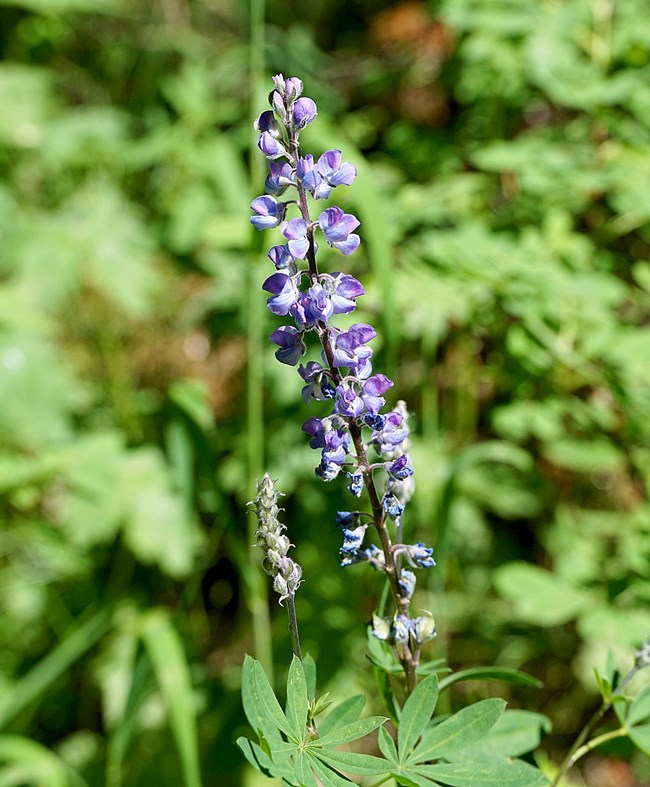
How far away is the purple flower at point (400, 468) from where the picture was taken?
130 centimetres

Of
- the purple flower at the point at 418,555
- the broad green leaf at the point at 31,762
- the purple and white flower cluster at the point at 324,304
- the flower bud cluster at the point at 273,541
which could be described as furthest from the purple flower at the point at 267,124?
the broad green leaf at the point at 31,762

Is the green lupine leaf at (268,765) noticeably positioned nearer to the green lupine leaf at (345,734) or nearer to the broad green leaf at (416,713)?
the green lupine leaf at (345,734)

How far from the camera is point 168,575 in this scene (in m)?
3.29

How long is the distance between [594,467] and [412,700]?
1.83m

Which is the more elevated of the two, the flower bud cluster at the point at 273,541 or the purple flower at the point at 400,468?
the purple flower at the point at 400,468

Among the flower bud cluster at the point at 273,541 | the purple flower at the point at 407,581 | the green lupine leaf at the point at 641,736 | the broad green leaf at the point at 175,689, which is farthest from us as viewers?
the broad green leaf at the point at 175,689

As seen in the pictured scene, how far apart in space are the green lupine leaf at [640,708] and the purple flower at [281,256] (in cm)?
103

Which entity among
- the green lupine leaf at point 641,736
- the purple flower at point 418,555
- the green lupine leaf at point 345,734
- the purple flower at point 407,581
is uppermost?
the purple flower at point 418,555

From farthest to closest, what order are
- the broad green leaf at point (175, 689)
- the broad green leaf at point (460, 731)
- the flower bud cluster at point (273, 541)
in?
1. the broad green leaf at point (175, 689)
2. the broad green leaf at point (460, 731)
3. the flower bud cluster at point (273, 541)

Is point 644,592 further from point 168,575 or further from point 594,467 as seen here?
point 168,575

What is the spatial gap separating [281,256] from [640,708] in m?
1.08

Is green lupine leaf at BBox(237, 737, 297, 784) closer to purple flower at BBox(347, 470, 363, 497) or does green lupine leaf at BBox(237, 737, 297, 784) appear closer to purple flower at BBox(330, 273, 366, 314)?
purple flower at BBox(347, 470, 363, 497)

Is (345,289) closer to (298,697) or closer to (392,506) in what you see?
(392,506)

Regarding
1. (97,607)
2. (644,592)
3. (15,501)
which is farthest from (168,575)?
(644,592)
